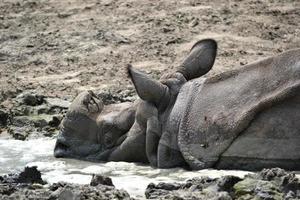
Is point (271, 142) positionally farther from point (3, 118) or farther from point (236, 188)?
point (3, 118)

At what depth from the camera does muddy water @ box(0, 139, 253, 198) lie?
6066 mm

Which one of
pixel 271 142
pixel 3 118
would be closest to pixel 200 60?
pixel 271 142

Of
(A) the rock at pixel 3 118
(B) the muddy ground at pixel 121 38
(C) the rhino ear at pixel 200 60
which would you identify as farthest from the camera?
(B) the muddy ground at pixel 121 38

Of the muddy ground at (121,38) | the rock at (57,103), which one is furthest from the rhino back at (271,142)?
the muddy ground at (121,38)

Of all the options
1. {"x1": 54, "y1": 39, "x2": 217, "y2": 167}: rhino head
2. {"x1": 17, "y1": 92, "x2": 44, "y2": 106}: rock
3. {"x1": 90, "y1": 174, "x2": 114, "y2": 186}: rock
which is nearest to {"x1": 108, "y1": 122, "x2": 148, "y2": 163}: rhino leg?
{"x1": 54, "y1": 39, "x2": 217, "y2": 167}: rhino head

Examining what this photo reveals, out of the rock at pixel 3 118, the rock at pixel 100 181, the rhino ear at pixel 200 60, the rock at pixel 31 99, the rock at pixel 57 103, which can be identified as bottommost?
the rock at pixel 57 103

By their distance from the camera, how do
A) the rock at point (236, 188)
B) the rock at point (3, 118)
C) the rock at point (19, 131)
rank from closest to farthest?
the rock at point (236, 188) < the rock at point (19, 131) < the rock at point (3, 118)

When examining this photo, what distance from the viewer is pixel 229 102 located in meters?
6.34

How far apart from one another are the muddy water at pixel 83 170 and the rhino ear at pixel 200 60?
2.86ft

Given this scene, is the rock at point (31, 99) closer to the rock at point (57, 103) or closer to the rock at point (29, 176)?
the rock at point (57, 103)

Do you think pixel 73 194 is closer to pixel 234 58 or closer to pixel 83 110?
pixel 83 110

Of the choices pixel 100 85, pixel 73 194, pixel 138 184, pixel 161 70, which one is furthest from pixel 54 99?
pixel 73 194

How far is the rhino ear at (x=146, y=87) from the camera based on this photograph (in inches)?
Answer: 260

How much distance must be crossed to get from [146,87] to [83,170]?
80cm
